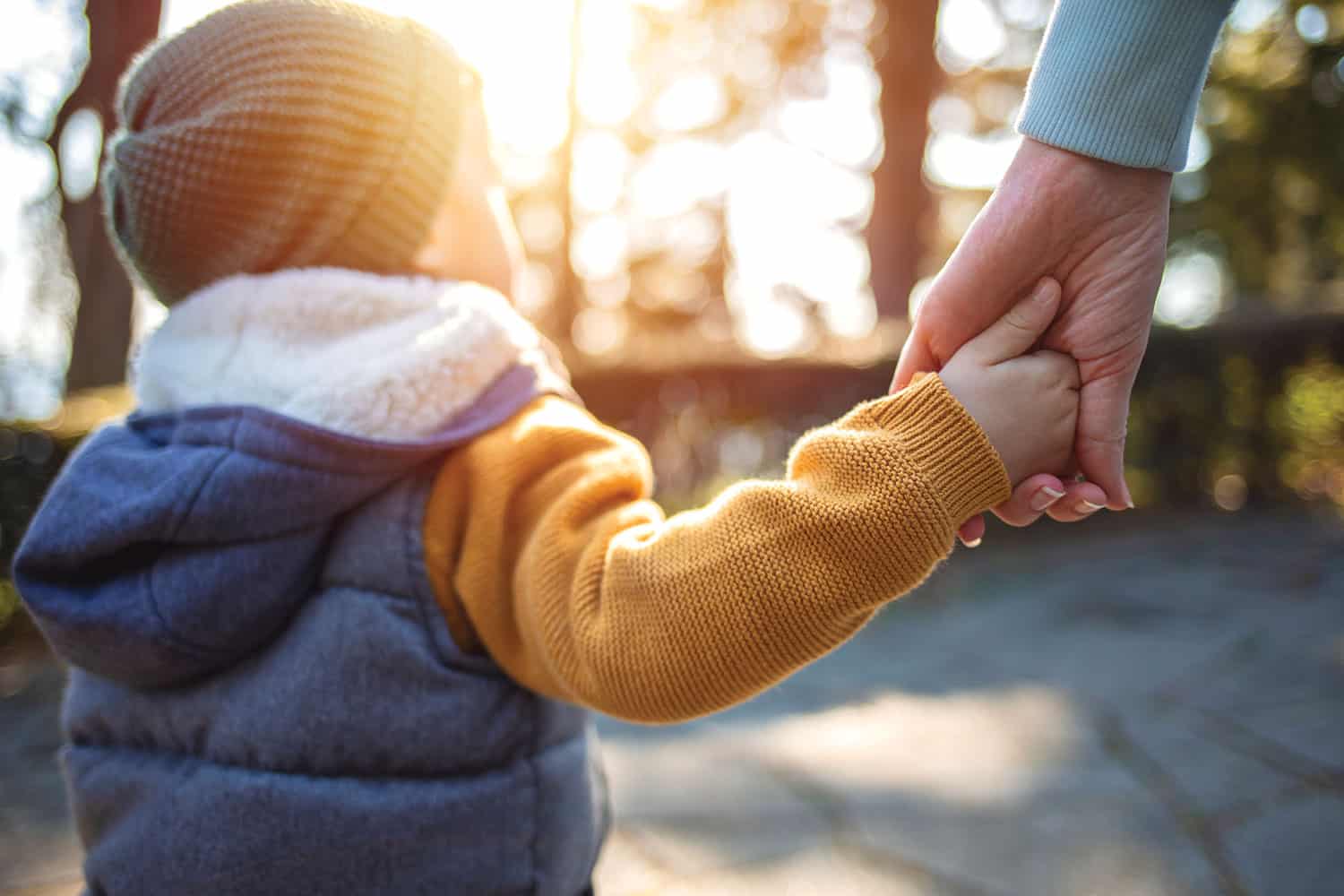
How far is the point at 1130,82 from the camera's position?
2.76ft

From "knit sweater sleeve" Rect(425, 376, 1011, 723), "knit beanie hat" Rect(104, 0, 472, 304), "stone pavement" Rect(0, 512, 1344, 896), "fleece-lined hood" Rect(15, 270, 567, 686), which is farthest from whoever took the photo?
"stone pavement" Rect(0, 512, 1344, 896)

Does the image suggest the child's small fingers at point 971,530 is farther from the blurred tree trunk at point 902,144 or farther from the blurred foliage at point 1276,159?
the blurred foliage at point 1276,159

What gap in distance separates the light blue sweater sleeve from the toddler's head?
2.48 ft

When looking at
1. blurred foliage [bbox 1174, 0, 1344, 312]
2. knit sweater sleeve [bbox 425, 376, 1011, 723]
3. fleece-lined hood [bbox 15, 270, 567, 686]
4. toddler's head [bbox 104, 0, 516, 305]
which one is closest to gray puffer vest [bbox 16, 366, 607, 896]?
fleece-lined hood [bbox 15, 270, 567, 686]

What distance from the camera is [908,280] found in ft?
27.9

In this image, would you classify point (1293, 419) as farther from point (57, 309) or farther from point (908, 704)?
point (57, 309)

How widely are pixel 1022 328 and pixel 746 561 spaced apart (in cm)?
→ 35

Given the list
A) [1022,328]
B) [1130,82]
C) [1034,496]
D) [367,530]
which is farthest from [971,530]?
[367,530]

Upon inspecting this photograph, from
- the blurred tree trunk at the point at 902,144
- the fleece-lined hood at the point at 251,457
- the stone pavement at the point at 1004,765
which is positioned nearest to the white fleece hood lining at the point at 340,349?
the fleece-lined hood at the point at 251,457

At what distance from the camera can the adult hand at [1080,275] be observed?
86 centimetres

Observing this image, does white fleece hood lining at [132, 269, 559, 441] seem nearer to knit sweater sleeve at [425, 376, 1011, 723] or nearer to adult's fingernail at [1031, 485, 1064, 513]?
knit sweater sleeve at [425, 376, 1011, 723]

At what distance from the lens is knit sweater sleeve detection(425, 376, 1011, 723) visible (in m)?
0.81

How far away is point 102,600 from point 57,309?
9809 mm

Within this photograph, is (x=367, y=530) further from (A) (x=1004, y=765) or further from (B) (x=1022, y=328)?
(A) (x=1004, y=765)
